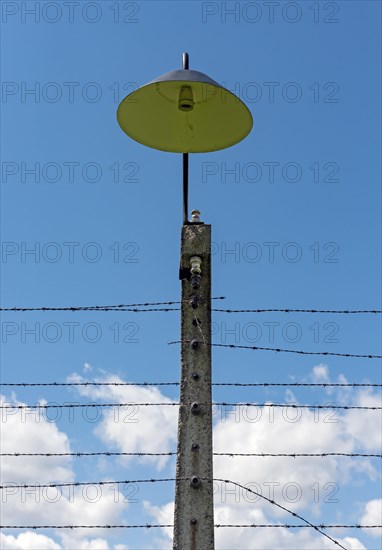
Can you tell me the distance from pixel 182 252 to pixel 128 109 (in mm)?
1395

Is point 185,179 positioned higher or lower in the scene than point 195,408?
higher

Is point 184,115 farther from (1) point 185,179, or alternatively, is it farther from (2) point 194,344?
(2) point 194,344

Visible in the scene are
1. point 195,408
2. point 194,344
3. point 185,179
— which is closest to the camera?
point 195,408

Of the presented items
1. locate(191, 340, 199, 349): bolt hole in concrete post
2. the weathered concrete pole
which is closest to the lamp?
the weathered concrete pole

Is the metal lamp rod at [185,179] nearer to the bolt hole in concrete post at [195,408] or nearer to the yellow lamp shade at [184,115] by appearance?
Answer: the yellow lamp shade at [184,115]

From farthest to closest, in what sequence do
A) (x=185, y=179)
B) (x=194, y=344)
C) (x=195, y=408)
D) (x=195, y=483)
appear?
(x=185, y=179)
(x=194, y=344)
(x=195, y=408)
(x=195, y=483)

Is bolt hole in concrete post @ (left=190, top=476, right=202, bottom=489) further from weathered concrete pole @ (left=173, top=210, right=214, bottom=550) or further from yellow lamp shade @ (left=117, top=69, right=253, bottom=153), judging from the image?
yellow lamp shade @ (left=117, top=69, right=253, bottom=153)

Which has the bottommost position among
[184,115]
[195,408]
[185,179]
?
[195,408]

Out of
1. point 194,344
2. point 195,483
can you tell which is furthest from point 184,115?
point 195,483

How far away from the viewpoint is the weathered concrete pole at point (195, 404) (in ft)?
18.3

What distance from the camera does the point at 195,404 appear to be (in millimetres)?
5793


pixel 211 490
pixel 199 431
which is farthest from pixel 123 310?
pixel 211 490

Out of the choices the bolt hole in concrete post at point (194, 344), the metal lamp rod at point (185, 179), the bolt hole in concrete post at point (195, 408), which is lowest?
the bolt hole in concrete post at point (195, 408)

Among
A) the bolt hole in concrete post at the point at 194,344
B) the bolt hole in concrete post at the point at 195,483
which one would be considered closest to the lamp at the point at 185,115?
the bolt hole in concrete post at the point at 194,344
